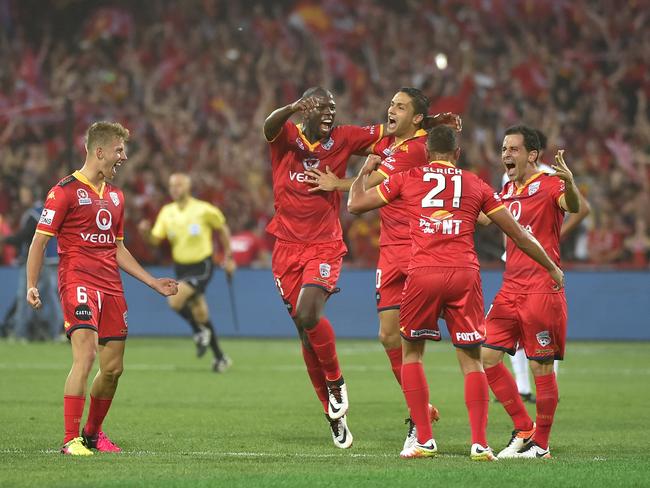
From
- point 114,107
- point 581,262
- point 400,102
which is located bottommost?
point 581,262

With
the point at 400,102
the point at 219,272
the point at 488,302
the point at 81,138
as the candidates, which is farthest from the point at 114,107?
the point at 400,102

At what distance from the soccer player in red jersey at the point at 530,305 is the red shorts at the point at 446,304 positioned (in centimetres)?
70

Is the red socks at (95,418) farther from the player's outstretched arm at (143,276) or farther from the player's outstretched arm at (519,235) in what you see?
the player's outstretched arm at (519,235)

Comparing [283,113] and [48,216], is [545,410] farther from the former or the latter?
[48,216]

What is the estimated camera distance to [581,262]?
20.5 meters

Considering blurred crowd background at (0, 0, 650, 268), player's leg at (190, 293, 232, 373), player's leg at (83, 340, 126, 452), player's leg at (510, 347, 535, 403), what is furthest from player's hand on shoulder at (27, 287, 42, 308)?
blurred crowd background at (0, 0, 650, 268)

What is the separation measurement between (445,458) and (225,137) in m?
17.4

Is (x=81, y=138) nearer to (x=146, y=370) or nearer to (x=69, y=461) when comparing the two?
(x=146, y=370)

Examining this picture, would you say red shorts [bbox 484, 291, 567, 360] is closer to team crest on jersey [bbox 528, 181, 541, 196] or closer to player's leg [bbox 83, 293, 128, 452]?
team crest on jersey [bbox 528, 181, 541, 196]

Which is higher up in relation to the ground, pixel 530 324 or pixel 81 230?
pixel 81 230

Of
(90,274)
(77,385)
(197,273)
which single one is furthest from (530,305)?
(197,273)

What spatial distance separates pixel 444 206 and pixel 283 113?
5.32 feet

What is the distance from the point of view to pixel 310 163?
9195 mm

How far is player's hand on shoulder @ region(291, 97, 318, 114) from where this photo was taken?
27.5 feet
